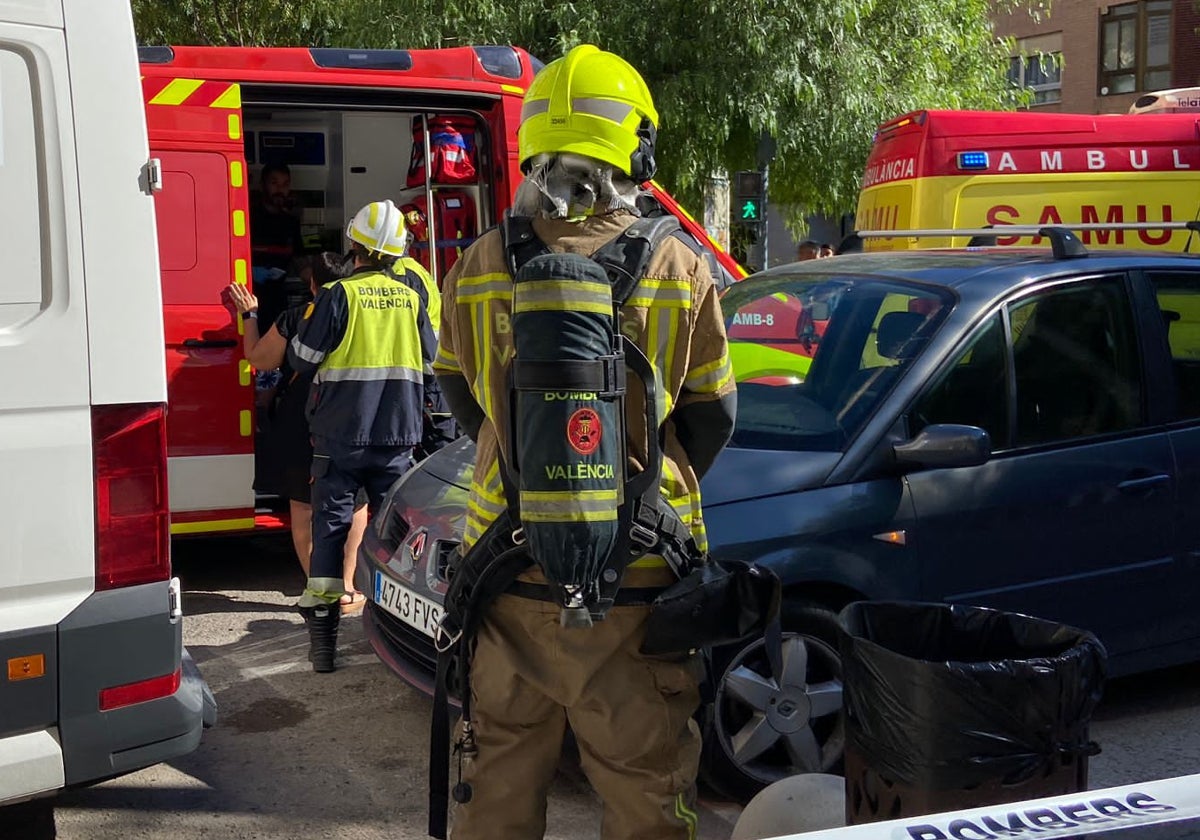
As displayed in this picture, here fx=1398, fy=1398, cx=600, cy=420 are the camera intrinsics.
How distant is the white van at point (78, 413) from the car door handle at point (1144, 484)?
9.99 ft

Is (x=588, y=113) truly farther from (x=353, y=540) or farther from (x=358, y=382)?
(x=353, y=540)

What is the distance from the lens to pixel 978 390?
445 centimetres

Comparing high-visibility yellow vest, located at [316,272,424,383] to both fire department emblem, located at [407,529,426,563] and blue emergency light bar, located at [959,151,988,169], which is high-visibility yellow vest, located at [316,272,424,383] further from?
blue emergency light bar, located at [959,151,988,169]

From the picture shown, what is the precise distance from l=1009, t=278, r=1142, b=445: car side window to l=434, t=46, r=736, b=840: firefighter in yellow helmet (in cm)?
211

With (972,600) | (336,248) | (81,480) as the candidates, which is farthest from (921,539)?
(336,248)

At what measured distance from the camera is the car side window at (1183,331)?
484 centimetres

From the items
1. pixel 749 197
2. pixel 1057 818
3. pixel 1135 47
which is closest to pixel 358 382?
pixel 1057 818

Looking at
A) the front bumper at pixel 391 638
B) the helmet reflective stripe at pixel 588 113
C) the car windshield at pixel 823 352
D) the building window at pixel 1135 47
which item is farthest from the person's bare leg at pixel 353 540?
the building window at pixel 1135 47

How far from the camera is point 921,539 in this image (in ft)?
13.8

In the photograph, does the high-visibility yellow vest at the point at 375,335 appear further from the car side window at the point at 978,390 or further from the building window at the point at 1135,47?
the building window at the point at 1135,47

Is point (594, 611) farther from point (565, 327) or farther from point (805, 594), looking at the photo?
point (805, 594)

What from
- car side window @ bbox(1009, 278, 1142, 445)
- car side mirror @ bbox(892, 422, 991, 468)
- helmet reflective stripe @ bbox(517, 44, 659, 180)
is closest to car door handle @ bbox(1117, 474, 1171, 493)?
car side window @ bbox(1009, 278, 1142, 445)

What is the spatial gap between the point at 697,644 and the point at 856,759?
486 mm

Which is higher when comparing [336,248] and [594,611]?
[336,248]
